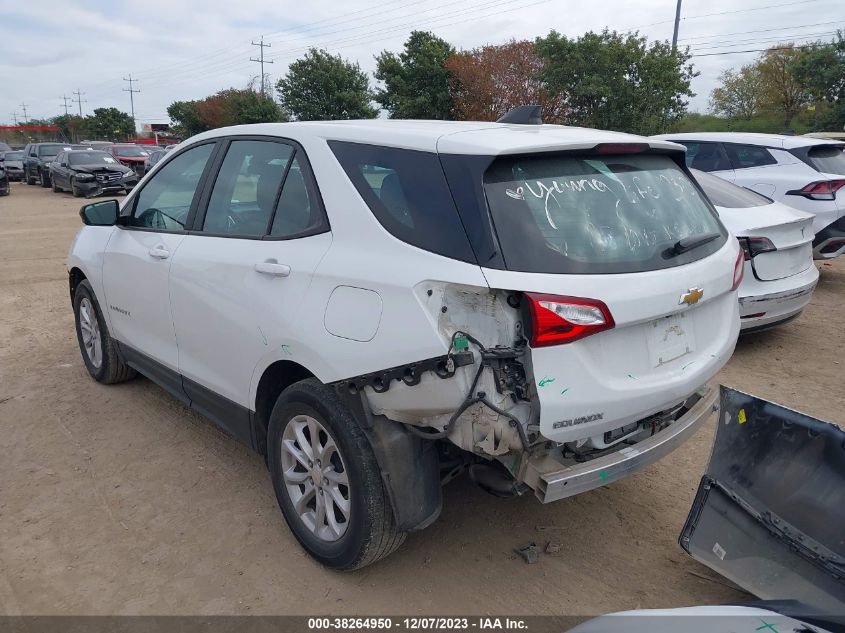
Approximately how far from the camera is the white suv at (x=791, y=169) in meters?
7.34

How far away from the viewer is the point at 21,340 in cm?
621

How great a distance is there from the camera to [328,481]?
9.14 feet

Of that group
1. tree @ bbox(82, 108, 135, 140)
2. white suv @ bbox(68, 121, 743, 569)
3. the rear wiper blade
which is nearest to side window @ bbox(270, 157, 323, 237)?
white suv @ bbox(68, 121, 743, 569)

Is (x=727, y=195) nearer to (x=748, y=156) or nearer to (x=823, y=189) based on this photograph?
(x=823, y=189)

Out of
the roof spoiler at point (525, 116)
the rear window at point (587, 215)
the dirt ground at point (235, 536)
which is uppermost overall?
the roof spoiler at point (525, 116)

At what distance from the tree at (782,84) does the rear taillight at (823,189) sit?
38.2 metres

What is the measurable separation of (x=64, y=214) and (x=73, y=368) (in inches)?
550

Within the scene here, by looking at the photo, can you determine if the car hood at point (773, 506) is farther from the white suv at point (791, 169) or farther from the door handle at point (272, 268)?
the white suv at point (791, 169)

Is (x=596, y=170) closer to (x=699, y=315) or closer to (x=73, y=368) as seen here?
(x=699, y=315)

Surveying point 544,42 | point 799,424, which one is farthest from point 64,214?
point 544,42

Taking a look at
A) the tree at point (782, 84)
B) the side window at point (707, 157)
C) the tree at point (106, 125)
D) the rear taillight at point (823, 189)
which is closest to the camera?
the rear taillight at point (823, 189)

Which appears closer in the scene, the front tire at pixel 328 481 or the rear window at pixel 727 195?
the front tire at pixel 328 481

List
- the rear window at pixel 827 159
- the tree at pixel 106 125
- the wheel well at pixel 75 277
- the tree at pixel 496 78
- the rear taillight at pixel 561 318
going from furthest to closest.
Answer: the tree at pixel 106 125 < the tree at pixel 496 78 < the rear window at pixel 827 159 < the wheel well at pixel 75 277 < the rear taillight at pixel 561 318

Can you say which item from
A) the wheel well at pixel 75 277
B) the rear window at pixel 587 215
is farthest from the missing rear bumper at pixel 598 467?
the wheel well at pixel 75 277
